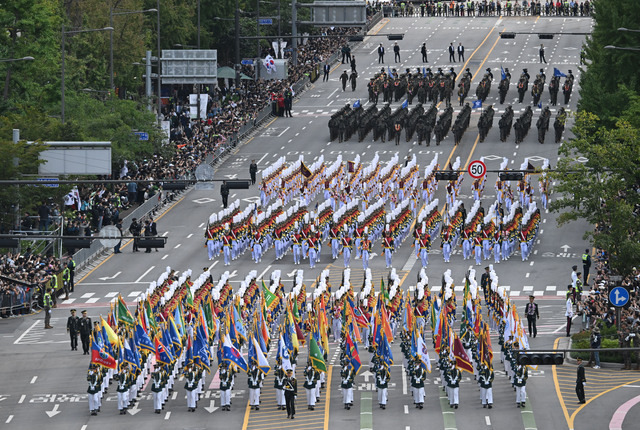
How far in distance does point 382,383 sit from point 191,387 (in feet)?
17.8

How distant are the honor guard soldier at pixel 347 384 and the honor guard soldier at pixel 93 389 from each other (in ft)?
22.8

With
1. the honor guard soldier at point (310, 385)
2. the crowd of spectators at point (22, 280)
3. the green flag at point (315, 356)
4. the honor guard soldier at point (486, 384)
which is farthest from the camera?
the crowd of spectators at point (22, 280)

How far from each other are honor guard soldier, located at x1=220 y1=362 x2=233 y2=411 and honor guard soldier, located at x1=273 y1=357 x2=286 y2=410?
1337mm

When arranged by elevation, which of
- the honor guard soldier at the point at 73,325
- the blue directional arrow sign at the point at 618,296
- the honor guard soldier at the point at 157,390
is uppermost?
the blue directional arrow sign at the point at 618,296

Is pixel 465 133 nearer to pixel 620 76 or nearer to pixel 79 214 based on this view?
pixel 620 76

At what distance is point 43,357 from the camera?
2191 inches

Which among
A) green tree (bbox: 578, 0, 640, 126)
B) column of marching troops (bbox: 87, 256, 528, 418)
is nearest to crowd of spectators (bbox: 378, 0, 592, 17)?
green tree (bbox: 578, 0, 640, 126)

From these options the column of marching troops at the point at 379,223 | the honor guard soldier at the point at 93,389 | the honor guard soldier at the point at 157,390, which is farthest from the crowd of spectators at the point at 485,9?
the honor guard soldier at the point at 93,389

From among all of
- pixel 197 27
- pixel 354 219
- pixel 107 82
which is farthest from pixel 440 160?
pixel 197 27

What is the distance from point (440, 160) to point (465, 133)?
745cm

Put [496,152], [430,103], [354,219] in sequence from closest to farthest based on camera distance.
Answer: [354,219] < [496,152] < [430,103]

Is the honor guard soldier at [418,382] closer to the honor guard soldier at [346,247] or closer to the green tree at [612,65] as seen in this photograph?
the honor guard soldier at [346,247]

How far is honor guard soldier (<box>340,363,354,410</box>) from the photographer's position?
48.2 meters

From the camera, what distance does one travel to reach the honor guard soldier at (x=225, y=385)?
48219 mm
